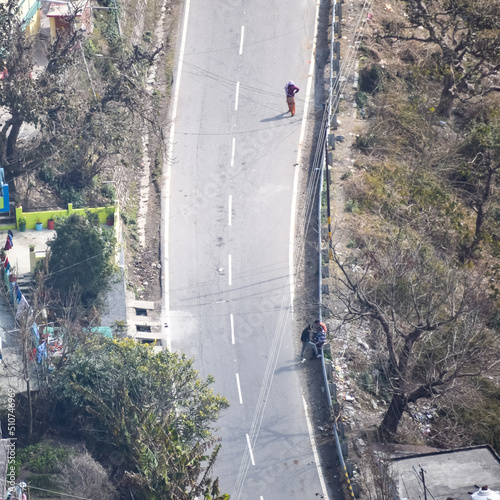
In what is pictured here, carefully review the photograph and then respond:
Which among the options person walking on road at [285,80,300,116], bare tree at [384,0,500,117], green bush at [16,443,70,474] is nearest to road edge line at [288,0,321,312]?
person walking on road at [285,80,300,116]

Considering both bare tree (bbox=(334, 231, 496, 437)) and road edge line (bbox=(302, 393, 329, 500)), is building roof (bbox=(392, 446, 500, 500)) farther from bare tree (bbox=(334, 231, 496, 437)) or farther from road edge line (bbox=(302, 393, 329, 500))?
road edge line (bbox=(302, 393, 329, 500))

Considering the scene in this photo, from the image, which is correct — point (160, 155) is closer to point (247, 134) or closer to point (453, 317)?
point (247, 134)

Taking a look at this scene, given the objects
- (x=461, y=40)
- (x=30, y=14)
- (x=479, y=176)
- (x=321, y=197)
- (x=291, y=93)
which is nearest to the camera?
(x=321, y=197)

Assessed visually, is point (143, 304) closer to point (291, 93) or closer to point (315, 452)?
point (315, 452)

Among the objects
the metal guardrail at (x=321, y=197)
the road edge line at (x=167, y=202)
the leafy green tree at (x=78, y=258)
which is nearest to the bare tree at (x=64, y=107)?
the road edge line at (x=167, y=202)

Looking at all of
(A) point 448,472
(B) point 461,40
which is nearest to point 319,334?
(A) point 448,472
